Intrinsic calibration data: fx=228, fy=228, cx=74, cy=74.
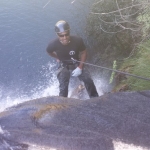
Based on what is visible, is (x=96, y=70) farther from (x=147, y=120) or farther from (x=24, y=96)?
(x=147, y=120)

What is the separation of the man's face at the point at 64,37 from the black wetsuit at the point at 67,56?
0.12 metres

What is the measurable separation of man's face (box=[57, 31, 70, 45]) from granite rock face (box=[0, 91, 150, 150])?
169 cm

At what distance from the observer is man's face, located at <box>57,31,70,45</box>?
3941 millimetres

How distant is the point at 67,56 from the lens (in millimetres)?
4395

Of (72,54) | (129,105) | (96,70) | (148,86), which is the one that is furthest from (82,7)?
(129,105)

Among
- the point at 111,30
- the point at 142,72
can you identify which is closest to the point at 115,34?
the point at 111,30

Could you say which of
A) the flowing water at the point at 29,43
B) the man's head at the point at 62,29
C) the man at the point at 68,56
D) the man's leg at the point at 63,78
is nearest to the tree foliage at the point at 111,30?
the flowing water at the point at 29,43

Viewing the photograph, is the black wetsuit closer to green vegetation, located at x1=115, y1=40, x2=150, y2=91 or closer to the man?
the man

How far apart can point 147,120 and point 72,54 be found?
2453mm

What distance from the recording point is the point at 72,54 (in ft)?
14.3

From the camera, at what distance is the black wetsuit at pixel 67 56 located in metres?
4.26

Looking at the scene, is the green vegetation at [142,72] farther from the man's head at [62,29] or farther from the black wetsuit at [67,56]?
the man's head at [62,29]

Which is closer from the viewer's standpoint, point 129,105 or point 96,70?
point 129,105

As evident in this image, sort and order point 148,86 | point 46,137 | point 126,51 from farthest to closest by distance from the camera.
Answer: point 126,51 → point 148,86 → point 46,137
